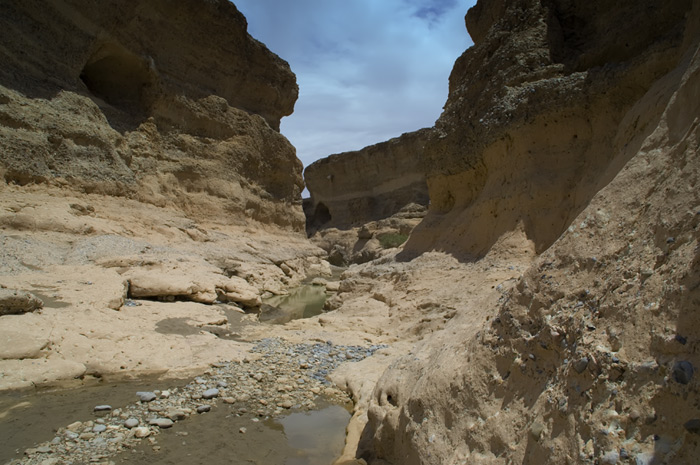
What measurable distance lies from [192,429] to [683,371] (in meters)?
3.35

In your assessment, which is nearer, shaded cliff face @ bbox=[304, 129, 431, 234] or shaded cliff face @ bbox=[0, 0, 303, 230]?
shaded cliff face @ bbox=[0, 0, 303, 230]

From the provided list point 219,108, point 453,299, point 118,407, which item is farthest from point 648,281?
point 219,108

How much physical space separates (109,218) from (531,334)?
11.4m

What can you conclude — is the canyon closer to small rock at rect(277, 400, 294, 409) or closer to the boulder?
the boulder

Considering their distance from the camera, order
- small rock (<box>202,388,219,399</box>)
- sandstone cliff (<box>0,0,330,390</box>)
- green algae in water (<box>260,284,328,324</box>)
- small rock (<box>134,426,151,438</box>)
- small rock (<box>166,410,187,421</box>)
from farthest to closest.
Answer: green algae in water (<box>260,284,328,324</box>) < sandstone cliff (<box>0,0,330,390</box>) < small rock (<box>202,388,219,399</box>) < small rock (<box>166,410,187,421</box>) < small rock (<box>134,426,151,438</box>)

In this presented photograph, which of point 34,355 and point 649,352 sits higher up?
point 649,352

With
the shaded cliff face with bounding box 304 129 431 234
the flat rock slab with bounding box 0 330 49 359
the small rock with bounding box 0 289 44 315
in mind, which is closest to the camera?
the flat rock slab with bounding box 0 330 49 359

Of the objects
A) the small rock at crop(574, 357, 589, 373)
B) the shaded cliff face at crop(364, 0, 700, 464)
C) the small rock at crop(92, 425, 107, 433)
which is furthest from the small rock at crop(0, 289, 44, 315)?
the small rock at crop(574, 357, 589, 373)

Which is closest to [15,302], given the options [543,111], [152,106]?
[543,111]

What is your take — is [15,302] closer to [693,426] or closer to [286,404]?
[286,404]

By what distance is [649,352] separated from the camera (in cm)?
148

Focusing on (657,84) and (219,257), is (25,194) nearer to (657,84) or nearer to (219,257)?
(219,257)

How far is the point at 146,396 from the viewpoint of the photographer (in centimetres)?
369

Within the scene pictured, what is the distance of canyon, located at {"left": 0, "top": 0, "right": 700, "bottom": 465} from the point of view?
1750mm
